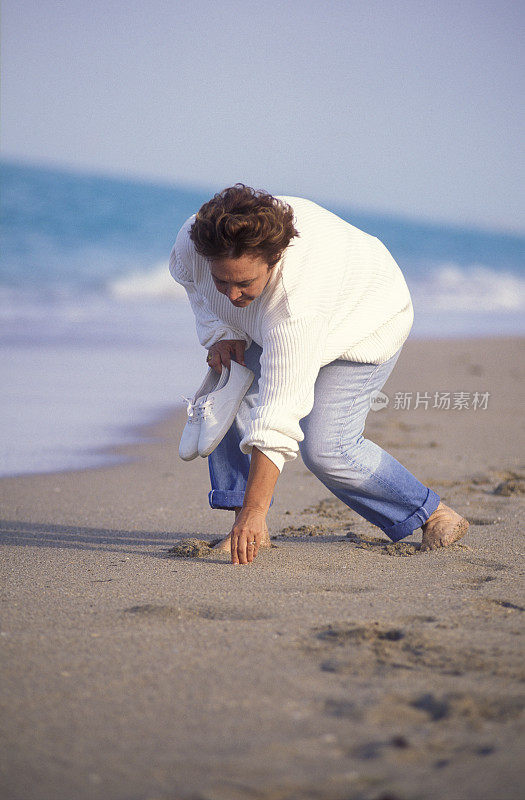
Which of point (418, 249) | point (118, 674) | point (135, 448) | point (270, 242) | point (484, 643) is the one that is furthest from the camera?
point (418, 249)

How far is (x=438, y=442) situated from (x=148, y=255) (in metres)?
16.5

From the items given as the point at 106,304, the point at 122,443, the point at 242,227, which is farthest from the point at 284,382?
the point at 106,304

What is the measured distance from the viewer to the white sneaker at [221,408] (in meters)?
2.86

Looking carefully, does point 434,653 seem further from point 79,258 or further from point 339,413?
point 79,258

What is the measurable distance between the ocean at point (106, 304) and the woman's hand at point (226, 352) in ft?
5.65

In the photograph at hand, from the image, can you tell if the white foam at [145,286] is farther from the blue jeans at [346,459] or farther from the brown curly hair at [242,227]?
the brown curly hair at [242,227]

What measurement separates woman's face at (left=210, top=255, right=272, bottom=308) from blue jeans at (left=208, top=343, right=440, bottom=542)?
0.51 m

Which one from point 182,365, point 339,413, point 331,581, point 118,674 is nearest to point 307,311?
point 339,413

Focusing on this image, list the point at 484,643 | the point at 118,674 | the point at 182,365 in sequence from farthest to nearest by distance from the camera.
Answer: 1. the point at 182,365
2. the point at 484,643
3. the point at 118,674

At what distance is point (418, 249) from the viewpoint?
30453 mm

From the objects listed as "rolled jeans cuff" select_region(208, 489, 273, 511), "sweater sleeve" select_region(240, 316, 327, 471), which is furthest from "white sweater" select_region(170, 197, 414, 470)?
"rolled jeans cuff" select_region(208, 489, 273, 511)

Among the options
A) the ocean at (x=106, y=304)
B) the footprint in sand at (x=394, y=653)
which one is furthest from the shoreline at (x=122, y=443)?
the footprint in sand at (x=394, y=653)

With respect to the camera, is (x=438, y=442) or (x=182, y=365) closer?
(x=438, y=442)

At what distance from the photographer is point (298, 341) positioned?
241cm
